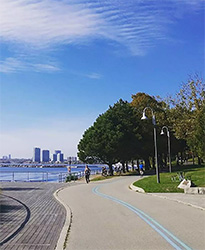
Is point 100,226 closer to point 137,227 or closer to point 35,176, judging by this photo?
point 137,227

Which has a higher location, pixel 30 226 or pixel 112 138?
pixel 112 138

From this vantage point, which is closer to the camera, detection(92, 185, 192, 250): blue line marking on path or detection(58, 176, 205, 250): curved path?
detection(92, 185, 192, 250): blue line marking on path

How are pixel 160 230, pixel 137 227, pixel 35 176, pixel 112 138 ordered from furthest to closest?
pixel 35 176 → pixel 112 138 → pixel 137 227 → pixel 160 230

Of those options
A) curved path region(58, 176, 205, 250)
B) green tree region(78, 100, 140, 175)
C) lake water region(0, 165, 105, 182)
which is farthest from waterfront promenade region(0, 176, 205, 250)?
green tree region(78, 100, 140, 175)

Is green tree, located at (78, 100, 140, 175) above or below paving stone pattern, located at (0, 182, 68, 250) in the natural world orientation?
above

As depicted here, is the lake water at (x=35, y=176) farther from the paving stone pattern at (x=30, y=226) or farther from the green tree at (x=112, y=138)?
the paving stone pattern at (x=30, y=226)

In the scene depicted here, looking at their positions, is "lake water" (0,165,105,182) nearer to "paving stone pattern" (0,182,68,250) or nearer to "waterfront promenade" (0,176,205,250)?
"paving stone pattern" (0,182,68,250)

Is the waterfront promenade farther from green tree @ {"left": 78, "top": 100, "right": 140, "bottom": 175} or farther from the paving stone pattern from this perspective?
green tree @ {"left": 78, "top": 100, "right": 140, "bottom": 175}

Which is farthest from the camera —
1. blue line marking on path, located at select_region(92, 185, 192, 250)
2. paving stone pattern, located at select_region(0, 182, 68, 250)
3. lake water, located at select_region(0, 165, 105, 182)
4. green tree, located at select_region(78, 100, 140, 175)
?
green tree, located at select_region(78, 100, 140, 175)

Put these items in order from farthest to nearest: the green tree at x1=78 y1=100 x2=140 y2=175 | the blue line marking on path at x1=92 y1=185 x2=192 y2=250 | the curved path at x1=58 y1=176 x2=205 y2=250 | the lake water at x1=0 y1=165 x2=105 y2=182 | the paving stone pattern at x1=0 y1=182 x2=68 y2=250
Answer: the green tree at x1=78 y1=100 x2=140 y2=175 < the lake water at x1=0 y1=165 x2=105 y2=182 < the paving stone pattern at x1=0 y1=182 x2=68 y2=250 < the curved path at x1=58 y1=176 x2=205 y2=250 < the blue line marking on path at x1=92 y1=185 x2=192 y2=250

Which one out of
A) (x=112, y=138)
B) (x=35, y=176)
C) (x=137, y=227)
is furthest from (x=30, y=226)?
(x=35, y=176)

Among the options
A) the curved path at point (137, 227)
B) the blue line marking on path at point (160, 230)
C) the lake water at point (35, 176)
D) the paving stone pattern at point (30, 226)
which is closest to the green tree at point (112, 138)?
the lake water at point (35, 176)

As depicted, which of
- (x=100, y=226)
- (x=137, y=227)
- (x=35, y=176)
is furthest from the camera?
(x=35, y=176)

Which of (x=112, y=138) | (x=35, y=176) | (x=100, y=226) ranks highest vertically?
(x=112, y=138)
